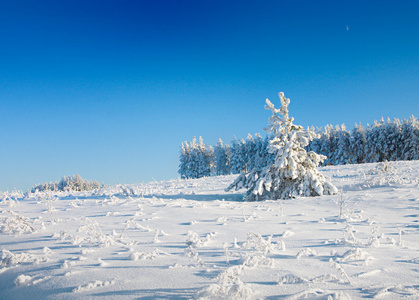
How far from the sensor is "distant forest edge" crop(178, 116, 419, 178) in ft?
177

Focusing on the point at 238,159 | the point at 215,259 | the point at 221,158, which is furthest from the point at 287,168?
the point at 221,158

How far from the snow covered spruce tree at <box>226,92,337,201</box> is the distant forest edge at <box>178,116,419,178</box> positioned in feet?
137

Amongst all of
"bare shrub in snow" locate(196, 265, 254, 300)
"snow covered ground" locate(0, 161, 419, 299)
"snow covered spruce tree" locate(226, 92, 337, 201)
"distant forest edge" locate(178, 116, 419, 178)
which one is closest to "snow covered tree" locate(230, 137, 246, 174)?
"distant forest edge" locate(178, 116, 419, 178)

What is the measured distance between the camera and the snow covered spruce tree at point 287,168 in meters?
10.2

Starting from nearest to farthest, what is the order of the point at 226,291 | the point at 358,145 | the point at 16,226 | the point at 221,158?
the point at 226,291 → the point at 16,226 → the point at 358,145 → the point at 221,158

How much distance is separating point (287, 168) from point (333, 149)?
60.5 m

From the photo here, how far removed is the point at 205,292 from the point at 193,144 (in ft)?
236

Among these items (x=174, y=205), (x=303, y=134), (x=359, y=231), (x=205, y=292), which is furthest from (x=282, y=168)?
(x=205, y=292)

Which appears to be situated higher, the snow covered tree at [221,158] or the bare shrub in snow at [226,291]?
the snow covered tree at [221,158]

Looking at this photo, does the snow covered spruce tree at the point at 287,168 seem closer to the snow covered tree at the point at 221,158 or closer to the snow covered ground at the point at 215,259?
the snow covered ground at the point at 215,259

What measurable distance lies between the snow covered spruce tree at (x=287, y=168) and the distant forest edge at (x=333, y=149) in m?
41.7

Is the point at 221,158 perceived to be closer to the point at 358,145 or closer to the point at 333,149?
the point at 333,149

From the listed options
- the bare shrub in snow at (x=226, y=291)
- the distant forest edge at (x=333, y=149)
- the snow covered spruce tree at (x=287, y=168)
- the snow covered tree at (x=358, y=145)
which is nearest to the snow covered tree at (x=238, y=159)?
the distant forest edge at (x=333, y=149)

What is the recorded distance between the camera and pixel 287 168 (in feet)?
35.2
